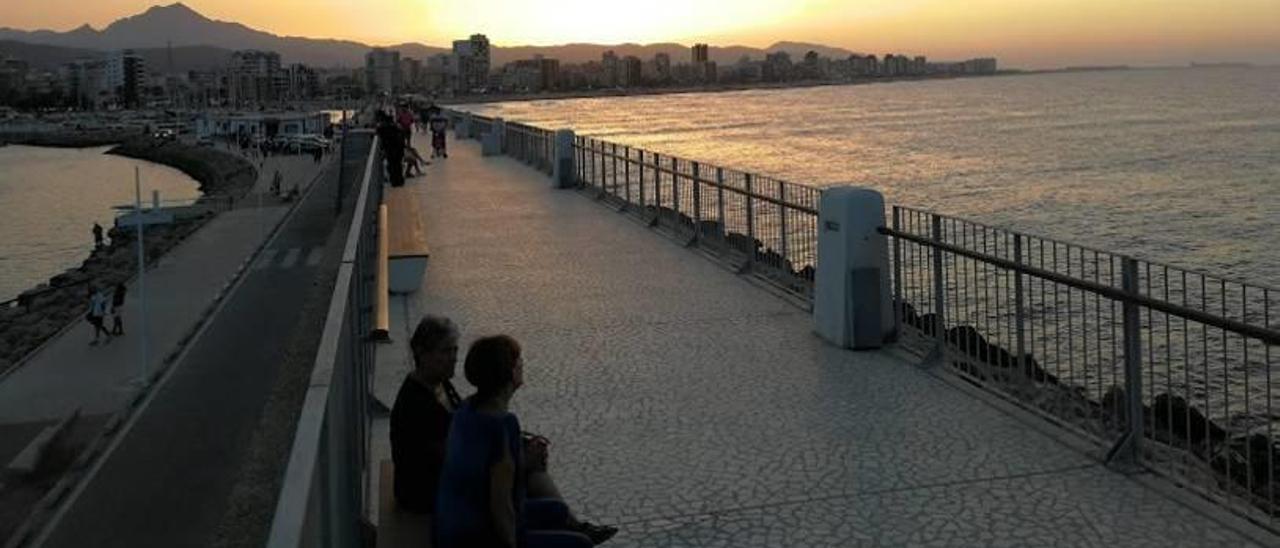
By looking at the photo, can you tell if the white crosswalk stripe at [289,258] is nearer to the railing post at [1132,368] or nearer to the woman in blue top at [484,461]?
the railing post at [1132,368]

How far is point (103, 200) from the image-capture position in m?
91.6

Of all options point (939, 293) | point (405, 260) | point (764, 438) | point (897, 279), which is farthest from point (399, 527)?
point (405, 260)

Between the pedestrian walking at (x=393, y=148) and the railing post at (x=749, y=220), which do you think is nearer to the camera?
the railing post at (x=749, y=220)

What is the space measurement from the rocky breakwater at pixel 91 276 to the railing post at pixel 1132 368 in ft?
108

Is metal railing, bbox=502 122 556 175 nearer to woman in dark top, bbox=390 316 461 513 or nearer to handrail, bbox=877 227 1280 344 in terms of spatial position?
handrail, bbox=877 227 1280 344

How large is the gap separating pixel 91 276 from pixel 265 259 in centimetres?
Result: 1210

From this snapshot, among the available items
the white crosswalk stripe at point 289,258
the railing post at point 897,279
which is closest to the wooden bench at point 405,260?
the railing post at point 897,279

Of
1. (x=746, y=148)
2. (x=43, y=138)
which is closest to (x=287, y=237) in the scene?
(x=746, y=148)

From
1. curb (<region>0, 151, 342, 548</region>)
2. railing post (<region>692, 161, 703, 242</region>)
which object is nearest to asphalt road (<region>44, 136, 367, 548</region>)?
curb (<region>0, 151, 342, 548</region>)

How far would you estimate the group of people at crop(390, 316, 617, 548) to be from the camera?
346 cm

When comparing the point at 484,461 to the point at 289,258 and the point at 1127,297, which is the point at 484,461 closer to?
the point at 1127,297

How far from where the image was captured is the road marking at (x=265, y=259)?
40594 mm

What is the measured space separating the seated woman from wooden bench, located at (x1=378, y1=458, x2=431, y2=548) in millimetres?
297

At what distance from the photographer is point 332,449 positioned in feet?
10.7
